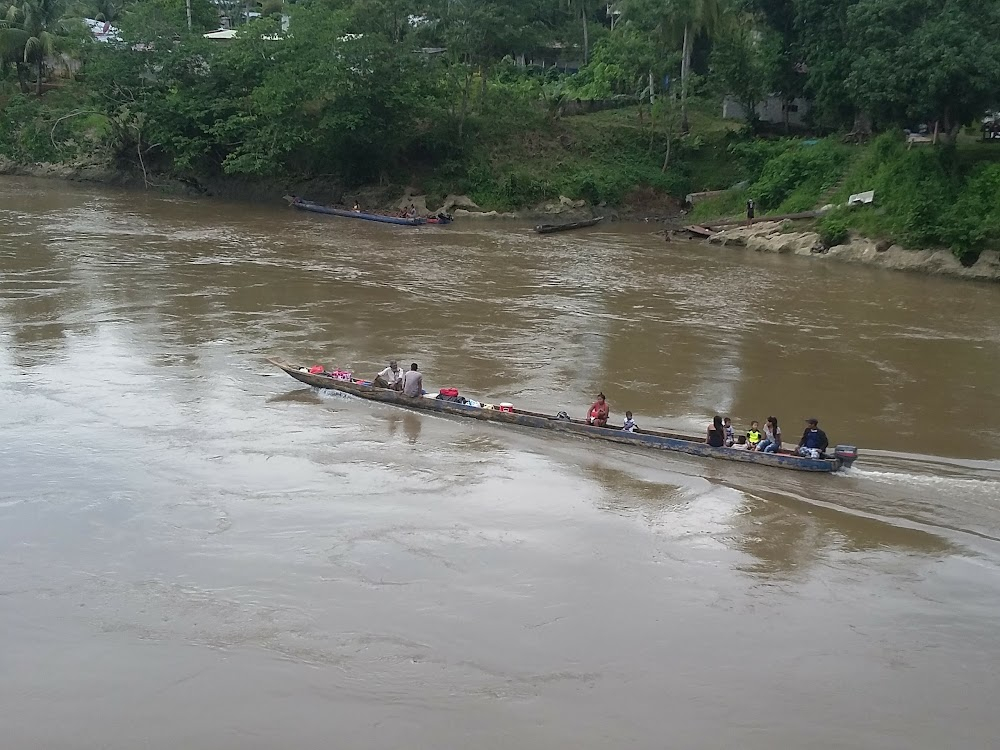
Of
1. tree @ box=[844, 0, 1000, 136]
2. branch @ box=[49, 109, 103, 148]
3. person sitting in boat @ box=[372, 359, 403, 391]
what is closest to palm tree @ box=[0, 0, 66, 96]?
branch @ box=[49, 109, 103, 148]

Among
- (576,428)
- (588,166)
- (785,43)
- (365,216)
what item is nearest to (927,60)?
(785,43)

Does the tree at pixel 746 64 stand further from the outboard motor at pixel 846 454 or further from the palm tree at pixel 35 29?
the palm tree at pixel 35 29

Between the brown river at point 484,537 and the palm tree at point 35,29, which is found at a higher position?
the palm tree at point 35,29

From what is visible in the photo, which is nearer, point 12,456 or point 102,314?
point 12,456

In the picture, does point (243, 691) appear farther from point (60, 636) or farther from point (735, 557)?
point (735, 557)

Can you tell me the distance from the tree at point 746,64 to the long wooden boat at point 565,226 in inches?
287

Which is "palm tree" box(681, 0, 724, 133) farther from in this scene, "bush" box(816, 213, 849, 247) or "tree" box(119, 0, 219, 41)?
"tree" box(119, 0, 219, 41)

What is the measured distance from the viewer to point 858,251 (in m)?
29.6

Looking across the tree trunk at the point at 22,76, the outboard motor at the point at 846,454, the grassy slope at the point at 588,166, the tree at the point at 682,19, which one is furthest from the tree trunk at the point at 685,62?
the tree trunk at the point at 22,76

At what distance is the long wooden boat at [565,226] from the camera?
3459 cm

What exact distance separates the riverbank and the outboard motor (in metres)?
16.3

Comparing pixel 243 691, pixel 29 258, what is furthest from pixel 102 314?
pixel 243 691

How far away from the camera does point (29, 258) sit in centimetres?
2633

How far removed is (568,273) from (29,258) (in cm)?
1437
